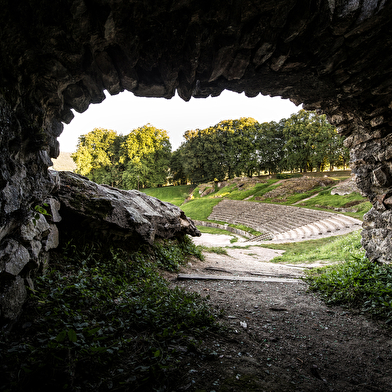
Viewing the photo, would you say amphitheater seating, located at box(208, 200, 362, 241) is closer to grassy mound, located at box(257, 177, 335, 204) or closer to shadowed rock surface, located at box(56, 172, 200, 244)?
grassy mound, located at box(257, 177, 335, 204)

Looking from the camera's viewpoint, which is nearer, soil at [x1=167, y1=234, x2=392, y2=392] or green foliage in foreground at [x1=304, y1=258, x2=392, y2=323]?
soil at [x1=167, y1=234, x2=392, y2=392]

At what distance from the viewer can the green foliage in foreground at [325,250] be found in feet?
27.6

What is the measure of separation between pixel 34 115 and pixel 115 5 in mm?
1765

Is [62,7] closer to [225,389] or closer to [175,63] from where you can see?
[175,63]

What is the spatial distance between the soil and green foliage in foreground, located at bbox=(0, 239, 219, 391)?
0.29 meters

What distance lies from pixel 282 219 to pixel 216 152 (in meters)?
27.6

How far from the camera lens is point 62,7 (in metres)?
2.26

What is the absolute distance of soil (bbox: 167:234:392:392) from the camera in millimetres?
2002

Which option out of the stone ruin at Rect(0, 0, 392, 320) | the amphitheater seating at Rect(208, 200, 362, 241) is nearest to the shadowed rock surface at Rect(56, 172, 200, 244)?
the stone ruin at Rect(0, 0, 392, 320)

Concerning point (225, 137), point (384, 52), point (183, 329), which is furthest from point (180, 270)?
point (225, 137)

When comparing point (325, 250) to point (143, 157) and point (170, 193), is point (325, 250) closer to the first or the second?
point (143, 157)

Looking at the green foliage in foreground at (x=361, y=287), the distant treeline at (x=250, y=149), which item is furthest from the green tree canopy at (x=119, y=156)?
the green foliage in foreground at (x=361, y=287)

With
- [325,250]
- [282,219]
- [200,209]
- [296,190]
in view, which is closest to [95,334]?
[325,250]

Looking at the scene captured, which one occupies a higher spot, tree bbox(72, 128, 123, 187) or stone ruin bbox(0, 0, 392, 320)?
tree bbox(72, 128, 123, 187)
